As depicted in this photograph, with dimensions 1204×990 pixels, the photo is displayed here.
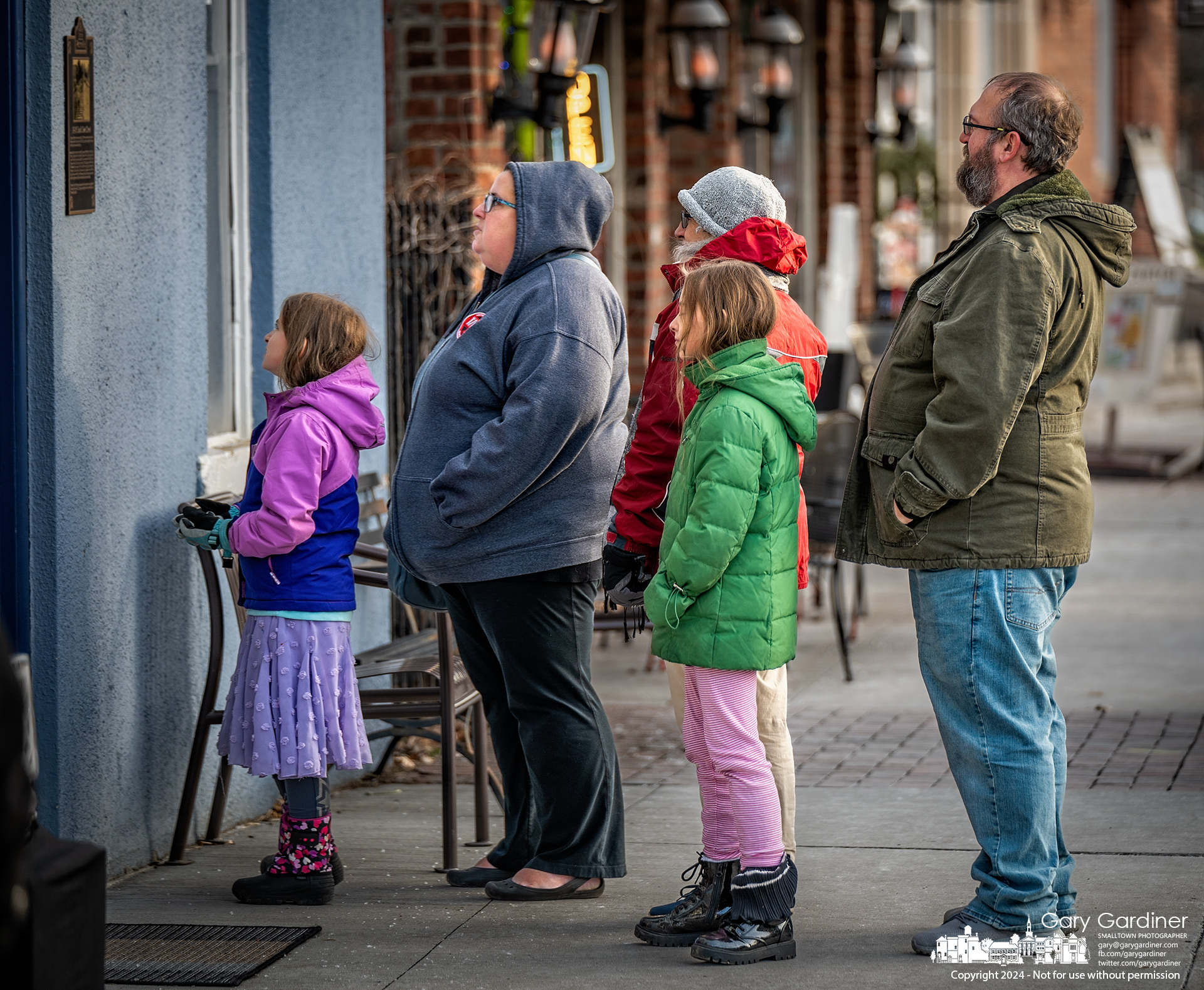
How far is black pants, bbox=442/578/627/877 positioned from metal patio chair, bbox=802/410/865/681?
2.88 metres

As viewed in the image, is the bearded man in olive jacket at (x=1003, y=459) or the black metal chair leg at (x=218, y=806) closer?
the bearded man in olive jacket at (x=1003, y=459)

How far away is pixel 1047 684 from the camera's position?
3973mm

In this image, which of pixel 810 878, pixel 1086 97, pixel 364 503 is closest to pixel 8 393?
pixel 364 503

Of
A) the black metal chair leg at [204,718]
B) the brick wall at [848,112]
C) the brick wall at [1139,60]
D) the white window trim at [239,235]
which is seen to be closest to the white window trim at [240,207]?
the white window trim at [239,235]

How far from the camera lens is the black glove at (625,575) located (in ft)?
13.7

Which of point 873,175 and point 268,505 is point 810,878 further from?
point 873,175

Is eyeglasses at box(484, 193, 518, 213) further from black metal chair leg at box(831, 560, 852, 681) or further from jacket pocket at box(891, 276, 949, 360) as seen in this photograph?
black metal chair leg at box(831, 560, 852, 681)

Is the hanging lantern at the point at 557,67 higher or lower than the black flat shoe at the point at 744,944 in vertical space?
higher

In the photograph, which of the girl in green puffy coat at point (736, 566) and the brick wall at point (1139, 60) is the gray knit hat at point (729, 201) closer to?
the girl in green puffy coat at point (736, 566)

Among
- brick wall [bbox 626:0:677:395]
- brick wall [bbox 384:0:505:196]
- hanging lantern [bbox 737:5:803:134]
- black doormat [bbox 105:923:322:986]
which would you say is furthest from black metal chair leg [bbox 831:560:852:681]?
hanging lantern [bbox 737:5:803:134]

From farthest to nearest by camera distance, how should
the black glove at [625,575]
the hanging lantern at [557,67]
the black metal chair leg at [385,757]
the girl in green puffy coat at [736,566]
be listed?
1. the hanging lantern at [557,67]
2. the black metal chair leg at [385,757]
3. the black glove at [625,575]
4. the girl in green puffy coat at [736,566]

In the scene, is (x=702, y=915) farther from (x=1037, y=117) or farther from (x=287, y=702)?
(x=1037, y=117)

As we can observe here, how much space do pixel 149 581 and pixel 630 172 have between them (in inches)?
242

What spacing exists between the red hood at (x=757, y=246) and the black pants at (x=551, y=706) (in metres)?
0.90
